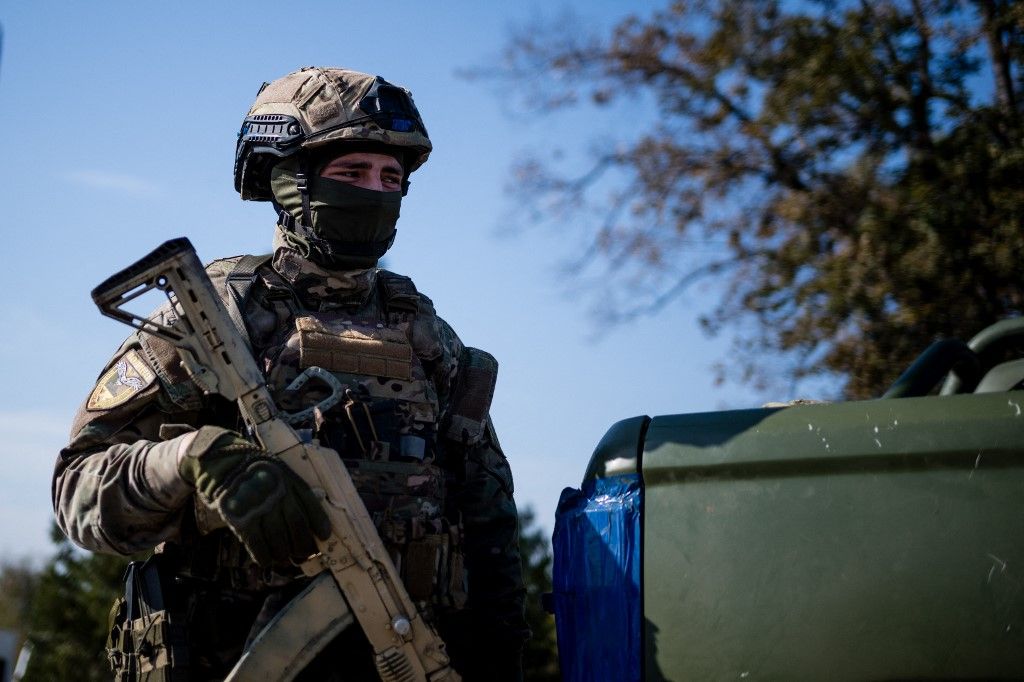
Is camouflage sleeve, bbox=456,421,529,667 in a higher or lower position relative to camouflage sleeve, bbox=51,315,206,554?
lower

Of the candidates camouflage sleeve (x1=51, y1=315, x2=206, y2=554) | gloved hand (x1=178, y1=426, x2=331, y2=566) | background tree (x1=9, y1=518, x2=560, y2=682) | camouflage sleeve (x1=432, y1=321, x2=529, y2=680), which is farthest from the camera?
background tree (x1=9, y1=518, x2=560, y2=682)

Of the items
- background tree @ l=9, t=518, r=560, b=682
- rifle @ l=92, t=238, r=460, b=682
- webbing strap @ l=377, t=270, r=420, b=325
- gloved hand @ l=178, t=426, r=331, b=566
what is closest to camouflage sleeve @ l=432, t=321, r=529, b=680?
webbing strap @ l=377, t=270, r=420, b=325

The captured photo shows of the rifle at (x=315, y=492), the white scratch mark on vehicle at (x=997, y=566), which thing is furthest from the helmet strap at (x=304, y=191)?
the white scratch mark on vehicle at (x=997, y=566)

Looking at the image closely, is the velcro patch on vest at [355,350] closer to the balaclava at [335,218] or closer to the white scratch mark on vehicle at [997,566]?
the balaclava at [335,218]

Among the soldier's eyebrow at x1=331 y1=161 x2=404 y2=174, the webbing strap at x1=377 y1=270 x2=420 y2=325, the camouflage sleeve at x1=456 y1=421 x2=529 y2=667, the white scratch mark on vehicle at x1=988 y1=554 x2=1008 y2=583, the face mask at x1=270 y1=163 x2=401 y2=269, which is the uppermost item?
the soldier's eyebrow at x1=331 y1=161 x2=404 y2=174

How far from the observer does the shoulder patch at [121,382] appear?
3410 millimetres

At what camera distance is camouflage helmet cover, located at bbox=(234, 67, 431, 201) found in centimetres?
375

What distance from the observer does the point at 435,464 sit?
3.79 m

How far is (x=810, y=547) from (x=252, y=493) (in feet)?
4.17

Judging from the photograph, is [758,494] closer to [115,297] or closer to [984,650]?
[984,650]

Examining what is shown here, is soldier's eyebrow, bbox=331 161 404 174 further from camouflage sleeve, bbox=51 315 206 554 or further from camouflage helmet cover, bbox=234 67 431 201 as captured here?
camouflage sleeve, bbox=51 315 206 554

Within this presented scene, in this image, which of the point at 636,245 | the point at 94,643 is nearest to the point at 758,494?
the point at 636,245

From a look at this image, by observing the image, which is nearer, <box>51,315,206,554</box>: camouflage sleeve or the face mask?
<box>51,315,206,554</box>: camouflage sleeve

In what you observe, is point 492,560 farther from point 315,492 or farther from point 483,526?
point 315,492
